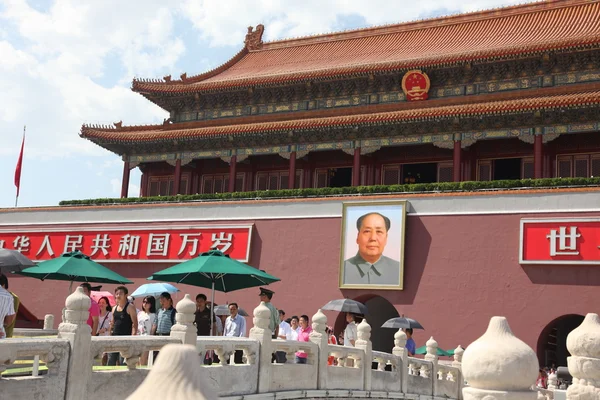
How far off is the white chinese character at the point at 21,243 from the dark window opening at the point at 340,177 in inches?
387

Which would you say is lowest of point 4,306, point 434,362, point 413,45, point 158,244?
point 434,362

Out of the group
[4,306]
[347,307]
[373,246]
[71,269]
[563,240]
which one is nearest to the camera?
[4,306]

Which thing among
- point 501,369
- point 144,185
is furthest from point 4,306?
point 144,185

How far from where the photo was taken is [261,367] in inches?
359

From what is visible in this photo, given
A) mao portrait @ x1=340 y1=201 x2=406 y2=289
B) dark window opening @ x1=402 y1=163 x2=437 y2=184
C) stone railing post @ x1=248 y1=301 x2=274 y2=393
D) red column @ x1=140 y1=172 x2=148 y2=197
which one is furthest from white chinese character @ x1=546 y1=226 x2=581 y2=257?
red column @ x1=140 y1=172 x2=148 y2=197

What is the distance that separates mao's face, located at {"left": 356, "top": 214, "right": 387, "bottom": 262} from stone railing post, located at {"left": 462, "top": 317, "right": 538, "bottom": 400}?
1354cm

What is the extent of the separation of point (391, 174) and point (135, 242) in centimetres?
802

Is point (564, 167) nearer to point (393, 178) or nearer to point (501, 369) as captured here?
point (393, 178)

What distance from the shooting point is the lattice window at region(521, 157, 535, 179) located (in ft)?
66.1

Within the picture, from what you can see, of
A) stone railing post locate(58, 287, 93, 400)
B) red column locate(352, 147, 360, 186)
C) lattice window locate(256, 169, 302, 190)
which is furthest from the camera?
lattice window locate(256, 169, 302, 190)

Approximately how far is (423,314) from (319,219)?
12.6ft

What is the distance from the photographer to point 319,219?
1914 centimetres

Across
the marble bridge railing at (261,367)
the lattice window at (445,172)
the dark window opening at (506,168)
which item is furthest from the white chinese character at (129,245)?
the dark window opening at (506,168)

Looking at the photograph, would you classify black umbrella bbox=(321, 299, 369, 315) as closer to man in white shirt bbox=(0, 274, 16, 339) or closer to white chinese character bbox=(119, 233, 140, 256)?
white chinese character bbox=(119, 233, 140, 256)
